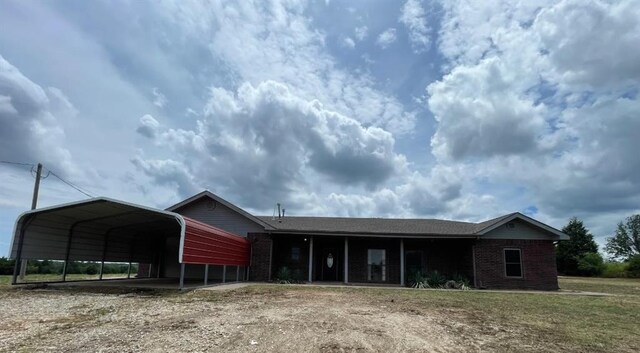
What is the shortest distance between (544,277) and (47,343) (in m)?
20.2

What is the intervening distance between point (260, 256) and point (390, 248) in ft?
22.1

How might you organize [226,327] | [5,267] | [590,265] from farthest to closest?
1. [590,265]
2. [5,267]
3. [226,327]

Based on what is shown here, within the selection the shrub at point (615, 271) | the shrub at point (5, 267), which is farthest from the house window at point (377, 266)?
the shrub at point (615, 271)

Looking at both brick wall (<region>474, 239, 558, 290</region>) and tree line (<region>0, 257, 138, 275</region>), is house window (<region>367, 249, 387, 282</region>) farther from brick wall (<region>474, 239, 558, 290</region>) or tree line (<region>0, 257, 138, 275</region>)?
tree line (<region>0, 257, 138, 275</region>)

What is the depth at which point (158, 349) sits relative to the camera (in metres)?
6.15

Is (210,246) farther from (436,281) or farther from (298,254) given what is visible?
(436,281)

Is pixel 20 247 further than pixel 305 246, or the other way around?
pixel 305 246

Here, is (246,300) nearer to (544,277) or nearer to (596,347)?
(596,347)

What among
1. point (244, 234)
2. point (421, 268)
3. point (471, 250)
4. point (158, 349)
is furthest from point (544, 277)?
point (158, 349)

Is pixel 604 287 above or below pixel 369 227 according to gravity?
below

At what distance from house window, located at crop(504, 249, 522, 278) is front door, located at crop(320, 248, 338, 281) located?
844 cm

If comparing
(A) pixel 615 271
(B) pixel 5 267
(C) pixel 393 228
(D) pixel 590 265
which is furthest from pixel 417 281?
(D) pixel 590 265

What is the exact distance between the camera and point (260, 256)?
21.7m

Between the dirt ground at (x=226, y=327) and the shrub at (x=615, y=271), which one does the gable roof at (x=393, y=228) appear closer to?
the dirt ground at (x=226, y=327)
